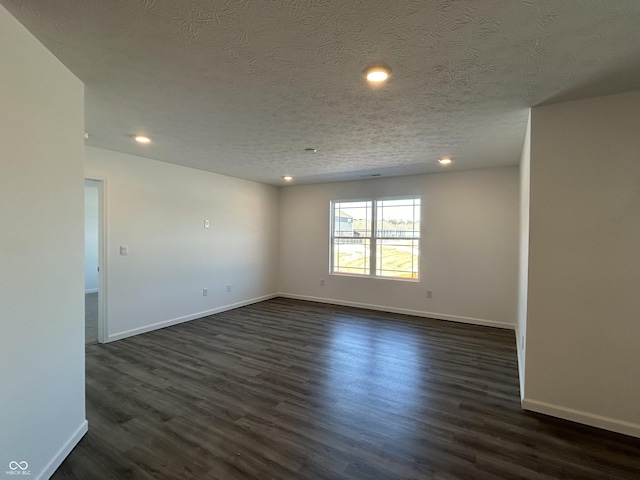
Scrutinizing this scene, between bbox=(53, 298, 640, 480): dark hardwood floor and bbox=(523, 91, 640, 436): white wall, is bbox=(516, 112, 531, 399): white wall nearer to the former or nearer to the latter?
bbox=(523, 91, 640, 436): white wall

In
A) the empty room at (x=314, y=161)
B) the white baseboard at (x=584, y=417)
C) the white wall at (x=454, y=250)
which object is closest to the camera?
the empty room at (x=314, y=161)

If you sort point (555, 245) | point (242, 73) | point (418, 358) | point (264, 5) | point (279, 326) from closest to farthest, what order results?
point (264, 5), point (242, 73), point (555, 245), point (418, 358), point (279, 326)

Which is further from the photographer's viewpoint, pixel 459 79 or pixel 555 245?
pixel 555 245

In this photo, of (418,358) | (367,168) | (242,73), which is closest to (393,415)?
(418,358)

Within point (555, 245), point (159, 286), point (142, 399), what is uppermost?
point (555, 245)

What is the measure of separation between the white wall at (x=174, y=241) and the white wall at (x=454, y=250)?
1539 millimetres

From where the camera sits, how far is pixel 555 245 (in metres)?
2.37

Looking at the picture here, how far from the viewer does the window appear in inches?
217

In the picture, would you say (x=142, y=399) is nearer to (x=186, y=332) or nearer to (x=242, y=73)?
(x=186, y=332)

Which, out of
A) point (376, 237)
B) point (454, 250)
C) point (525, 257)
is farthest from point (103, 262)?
point (454, 250)

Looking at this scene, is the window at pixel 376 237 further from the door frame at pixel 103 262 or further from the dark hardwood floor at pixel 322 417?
the door frame at pixel 103 262

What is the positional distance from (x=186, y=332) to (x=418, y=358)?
10.4 ft

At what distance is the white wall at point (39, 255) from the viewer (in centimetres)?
146

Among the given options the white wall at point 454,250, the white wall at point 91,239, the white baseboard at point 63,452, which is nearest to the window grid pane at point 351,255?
the white wall at point 454,250
